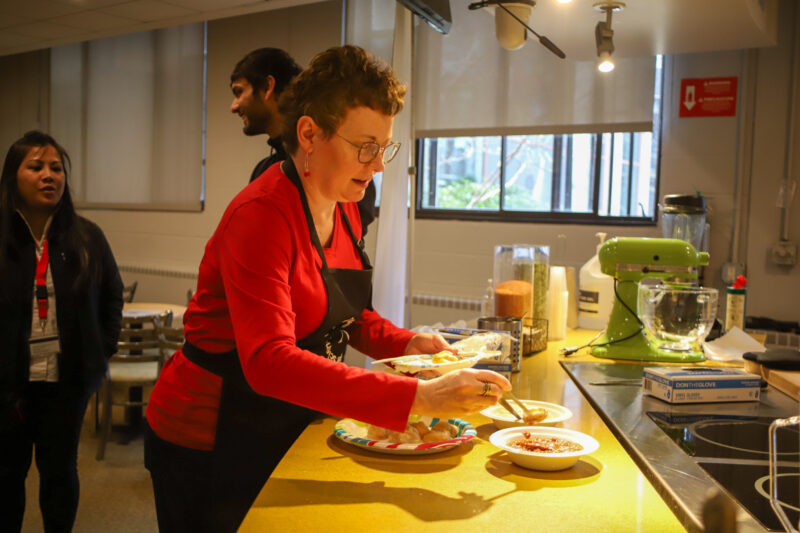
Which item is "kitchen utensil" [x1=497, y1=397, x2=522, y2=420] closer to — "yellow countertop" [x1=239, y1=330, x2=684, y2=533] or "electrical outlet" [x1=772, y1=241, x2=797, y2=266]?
"yellow countertop" [x1=239, y1=330, x2=684, y2=533]

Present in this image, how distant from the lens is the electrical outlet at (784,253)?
13.0 feet

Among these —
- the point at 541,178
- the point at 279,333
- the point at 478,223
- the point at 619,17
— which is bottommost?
the point at 279,333

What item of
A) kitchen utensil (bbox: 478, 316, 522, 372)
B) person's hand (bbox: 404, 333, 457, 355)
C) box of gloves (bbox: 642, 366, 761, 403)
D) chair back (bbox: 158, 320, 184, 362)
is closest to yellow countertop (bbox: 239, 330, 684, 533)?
person's hand (bbox: 404, 333, 457, 355)

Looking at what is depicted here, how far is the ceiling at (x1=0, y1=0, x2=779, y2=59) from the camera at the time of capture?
2932 millimetres

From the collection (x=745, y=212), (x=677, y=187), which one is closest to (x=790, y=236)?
(x=745, y=212)

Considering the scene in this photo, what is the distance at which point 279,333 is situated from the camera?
4.05ft

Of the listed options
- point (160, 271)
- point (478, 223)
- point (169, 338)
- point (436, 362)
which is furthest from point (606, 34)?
point (160, 271)

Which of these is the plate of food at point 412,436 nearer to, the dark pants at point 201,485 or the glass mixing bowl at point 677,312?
the dark pants at point 201,485

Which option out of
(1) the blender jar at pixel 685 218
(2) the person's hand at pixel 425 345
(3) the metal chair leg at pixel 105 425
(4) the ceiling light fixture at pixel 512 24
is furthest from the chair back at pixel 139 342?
(1) the blender jar at pixel 685 218

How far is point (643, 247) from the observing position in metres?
2.46

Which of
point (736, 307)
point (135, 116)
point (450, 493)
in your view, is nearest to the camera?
point (450, 493)

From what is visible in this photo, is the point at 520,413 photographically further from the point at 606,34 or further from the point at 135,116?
the point at 135,116

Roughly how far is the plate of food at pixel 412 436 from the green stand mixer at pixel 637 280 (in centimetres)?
115

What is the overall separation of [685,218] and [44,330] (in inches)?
126
